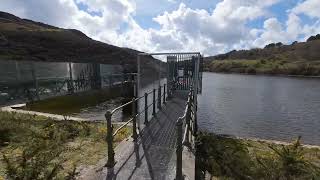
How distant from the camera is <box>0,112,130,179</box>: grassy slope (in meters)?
7.96

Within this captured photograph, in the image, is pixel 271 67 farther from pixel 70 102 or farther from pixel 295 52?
pixel 70 102

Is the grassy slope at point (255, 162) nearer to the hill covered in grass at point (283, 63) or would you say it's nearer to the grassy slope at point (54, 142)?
the grassy slope at point (54, 142)

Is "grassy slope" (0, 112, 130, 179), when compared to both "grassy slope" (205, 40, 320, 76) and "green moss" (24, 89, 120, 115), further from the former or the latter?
"grassy slope" (205, 40, 320, 76)

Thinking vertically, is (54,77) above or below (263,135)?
above

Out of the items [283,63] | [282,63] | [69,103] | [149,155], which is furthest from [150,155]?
[283,63]

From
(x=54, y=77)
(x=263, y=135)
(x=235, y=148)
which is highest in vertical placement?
(x=54, y=77)

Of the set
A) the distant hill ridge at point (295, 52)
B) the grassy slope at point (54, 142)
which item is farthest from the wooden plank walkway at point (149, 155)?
the distant hill ridge at point (295, 52)

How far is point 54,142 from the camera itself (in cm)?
948

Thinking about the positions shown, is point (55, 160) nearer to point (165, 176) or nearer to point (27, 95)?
point (165, 176)

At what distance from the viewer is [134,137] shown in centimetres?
956

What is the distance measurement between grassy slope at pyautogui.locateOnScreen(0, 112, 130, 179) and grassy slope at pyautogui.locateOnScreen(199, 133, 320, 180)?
2.75 metres

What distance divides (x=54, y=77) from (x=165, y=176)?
1919 centimetres

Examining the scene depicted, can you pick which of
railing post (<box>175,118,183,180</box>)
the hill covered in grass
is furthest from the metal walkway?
the hill covered in grass

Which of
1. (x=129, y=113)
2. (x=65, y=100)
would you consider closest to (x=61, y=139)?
(x=129, y=113)
